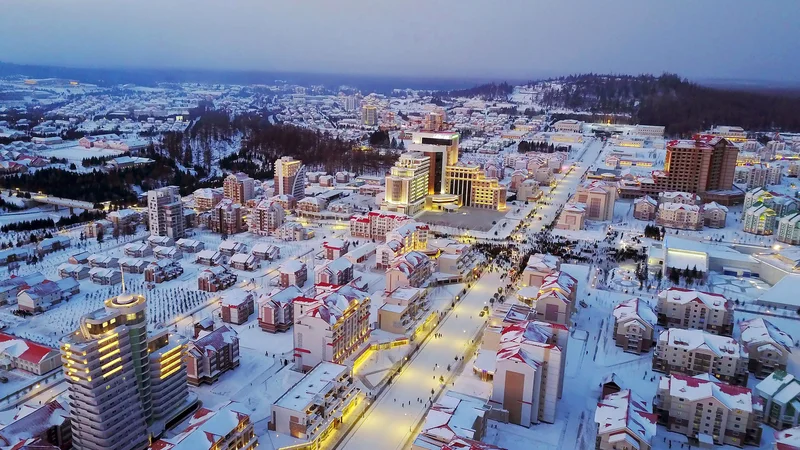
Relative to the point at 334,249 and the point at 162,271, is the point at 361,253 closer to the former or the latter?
the point at 334,249

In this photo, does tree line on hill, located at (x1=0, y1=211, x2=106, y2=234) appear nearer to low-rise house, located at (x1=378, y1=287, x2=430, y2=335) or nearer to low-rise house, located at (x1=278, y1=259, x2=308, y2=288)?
low-rise house, located at (x1=278, y1=259, x2=308, y2=288)

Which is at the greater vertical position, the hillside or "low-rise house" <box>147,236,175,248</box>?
the hillside

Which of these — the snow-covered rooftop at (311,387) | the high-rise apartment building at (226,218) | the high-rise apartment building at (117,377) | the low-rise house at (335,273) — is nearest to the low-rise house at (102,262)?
the high-rise apartment building at (226,218)

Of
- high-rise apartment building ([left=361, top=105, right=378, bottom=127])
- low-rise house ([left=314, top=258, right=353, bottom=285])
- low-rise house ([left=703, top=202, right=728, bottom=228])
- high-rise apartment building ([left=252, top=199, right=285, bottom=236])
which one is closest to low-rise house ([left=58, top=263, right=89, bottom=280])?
high-rise apartment building ([left=252, top=199, right=285, bottom=236])

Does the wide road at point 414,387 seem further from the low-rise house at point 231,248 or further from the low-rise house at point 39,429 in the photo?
the low-rise house at point 231,248

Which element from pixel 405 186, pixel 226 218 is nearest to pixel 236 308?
pixel 226 218

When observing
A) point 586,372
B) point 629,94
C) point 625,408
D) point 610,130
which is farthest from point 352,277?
point 629,94
